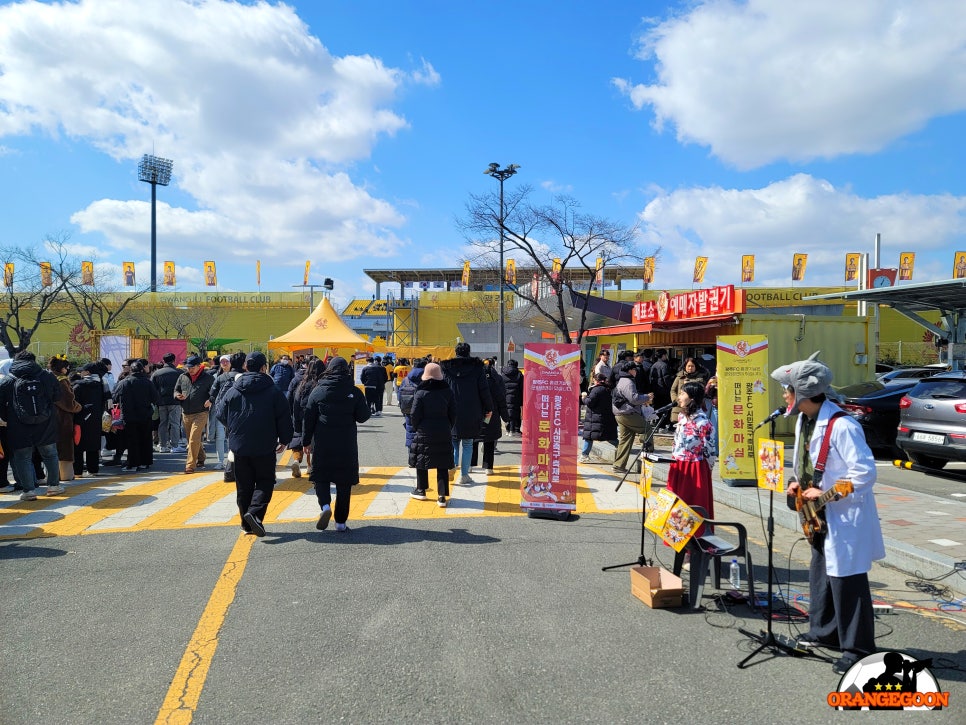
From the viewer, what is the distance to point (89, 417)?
33.7ft

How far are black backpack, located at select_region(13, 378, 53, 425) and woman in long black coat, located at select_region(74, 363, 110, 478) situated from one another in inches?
68.6

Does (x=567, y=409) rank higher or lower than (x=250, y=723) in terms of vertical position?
higher

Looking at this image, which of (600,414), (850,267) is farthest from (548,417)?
(850,267)

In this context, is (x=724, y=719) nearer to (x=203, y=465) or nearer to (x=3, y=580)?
(x=3, y=580)

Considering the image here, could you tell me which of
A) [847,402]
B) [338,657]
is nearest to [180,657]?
[338,657]

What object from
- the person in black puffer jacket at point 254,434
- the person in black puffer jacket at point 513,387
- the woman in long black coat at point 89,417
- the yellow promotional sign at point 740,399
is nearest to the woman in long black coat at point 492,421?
the person in black puffer jacket at point 513,387

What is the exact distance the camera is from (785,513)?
7.61 m

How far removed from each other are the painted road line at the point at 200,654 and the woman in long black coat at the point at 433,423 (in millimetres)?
2646

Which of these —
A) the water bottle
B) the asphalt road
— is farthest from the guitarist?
the water bottle

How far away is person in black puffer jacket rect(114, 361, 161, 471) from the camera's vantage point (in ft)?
34.7

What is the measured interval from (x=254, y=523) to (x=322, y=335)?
16.7m

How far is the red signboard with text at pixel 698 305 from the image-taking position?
13.6 m

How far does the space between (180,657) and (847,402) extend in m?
12.0

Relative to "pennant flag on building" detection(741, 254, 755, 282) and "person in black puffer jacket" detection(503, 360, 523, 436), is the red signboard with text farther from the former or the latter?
"pennant flag on building" detection(741, 254, 755, 282)
